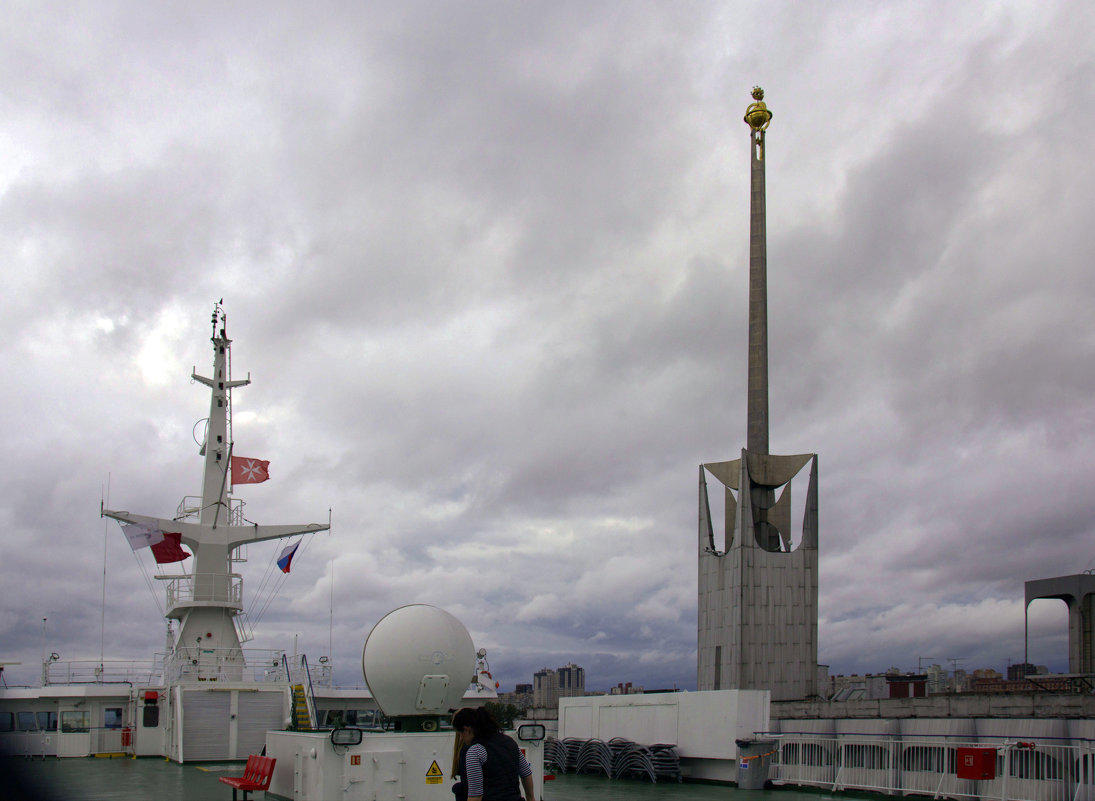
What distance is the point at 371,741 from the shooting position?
48.4 ft

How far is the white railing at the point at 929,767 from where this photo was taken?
598 inches

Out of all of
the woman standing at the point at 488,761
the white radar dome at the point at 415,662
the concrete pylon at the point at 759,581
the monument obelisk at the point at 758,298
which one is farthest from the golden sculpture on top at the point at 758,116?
the woman standing at the point at 488,761

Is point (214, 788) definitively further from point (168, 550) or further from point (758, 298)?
point (758, 298)

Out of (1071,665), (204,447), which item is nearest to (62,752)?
(204,447)

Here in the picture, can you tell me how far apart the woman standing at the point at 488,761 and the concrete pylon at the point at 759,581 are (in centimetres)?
2872

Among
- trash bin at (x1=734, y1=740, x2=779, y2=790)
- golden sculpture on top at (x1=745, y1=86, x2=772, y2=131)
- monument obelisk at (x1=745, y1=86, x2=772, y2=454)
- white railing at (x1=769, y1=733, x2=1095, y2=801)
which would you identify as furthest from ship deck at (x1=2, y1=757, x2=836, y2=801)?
golden sculpture on top at (x1=745, y1=86, x2=772, y2=131)

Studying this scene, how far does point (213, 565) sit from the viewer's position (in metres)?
33.3

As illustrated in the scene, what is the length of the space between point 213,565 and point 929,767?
24.8 metres

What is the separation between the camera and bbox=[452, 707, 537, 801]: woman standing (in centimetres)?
725

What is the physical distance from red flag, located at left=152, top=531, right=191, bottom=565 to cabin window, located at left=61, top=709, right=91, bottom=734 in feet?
21.8

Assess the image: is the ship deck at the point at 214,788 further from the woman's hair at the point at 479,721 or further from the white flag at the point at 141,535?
the woman's hair at the point at 479,721

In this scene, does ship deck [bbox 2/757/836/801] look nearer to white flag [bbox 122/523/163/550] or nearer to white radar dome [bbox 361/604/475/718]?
white radar dome [bbox 361/604/475/718]

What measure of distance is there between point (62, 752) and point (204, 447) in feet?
37.5

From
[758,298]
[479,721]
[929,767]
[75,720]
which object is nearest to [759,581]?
[758,298]
